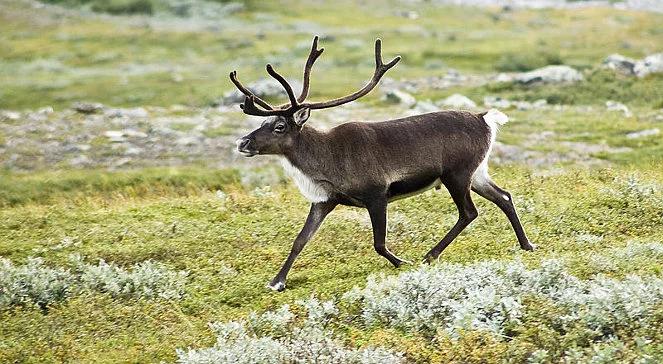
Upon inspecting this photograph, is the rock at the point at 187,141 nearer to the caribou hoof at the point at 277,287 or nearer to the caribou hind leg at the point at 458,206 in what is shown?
the caribou hoof at the point at 277,287

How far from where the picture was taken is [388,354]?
29.0ft

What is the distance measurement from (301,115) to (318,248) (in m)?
2.24

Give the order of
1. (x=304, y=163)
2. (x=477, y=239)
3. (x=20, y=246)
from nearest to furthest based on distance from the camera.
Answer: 1. (x=304, y=163)
2. (x=477, y=239)
3. (x=20, y=246)

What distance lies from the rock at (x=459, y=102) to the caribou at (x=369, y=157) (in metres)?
18.9

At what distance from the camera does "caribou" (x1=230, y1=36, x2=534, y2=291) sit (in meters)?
11.6

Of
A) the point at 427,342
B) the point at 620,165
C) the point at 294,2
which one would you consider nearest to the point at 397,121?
the point at 427,342

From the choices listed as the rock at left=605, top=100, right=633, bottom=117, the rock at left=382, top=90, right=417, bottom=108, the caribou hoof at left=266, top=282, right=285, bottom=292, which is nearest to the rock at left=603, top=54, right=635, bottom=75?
the rock at left=605, top=100, right=633, bottom=117

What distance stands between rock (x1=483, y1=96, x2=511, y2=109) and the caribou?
762 inches

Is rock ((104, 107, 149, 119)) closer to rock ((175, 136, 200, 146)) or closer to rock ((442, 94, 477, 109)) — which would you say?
rock ((175, 136, 200, 146))

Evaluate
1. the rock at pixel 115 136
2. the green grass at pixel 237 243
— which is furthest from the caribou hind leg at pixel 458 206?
the rock at pixel 115 136

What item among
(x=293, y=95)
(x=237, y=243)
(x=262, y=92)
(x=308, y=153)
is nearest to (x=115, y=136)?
(x=262, y=92)

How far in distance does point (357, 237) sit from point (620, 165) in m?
9.33

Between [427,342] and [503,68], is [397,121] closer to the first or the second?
[427,342]

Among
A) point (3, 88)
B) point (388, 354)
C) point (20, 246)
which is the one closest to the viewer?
point (388, 354)
